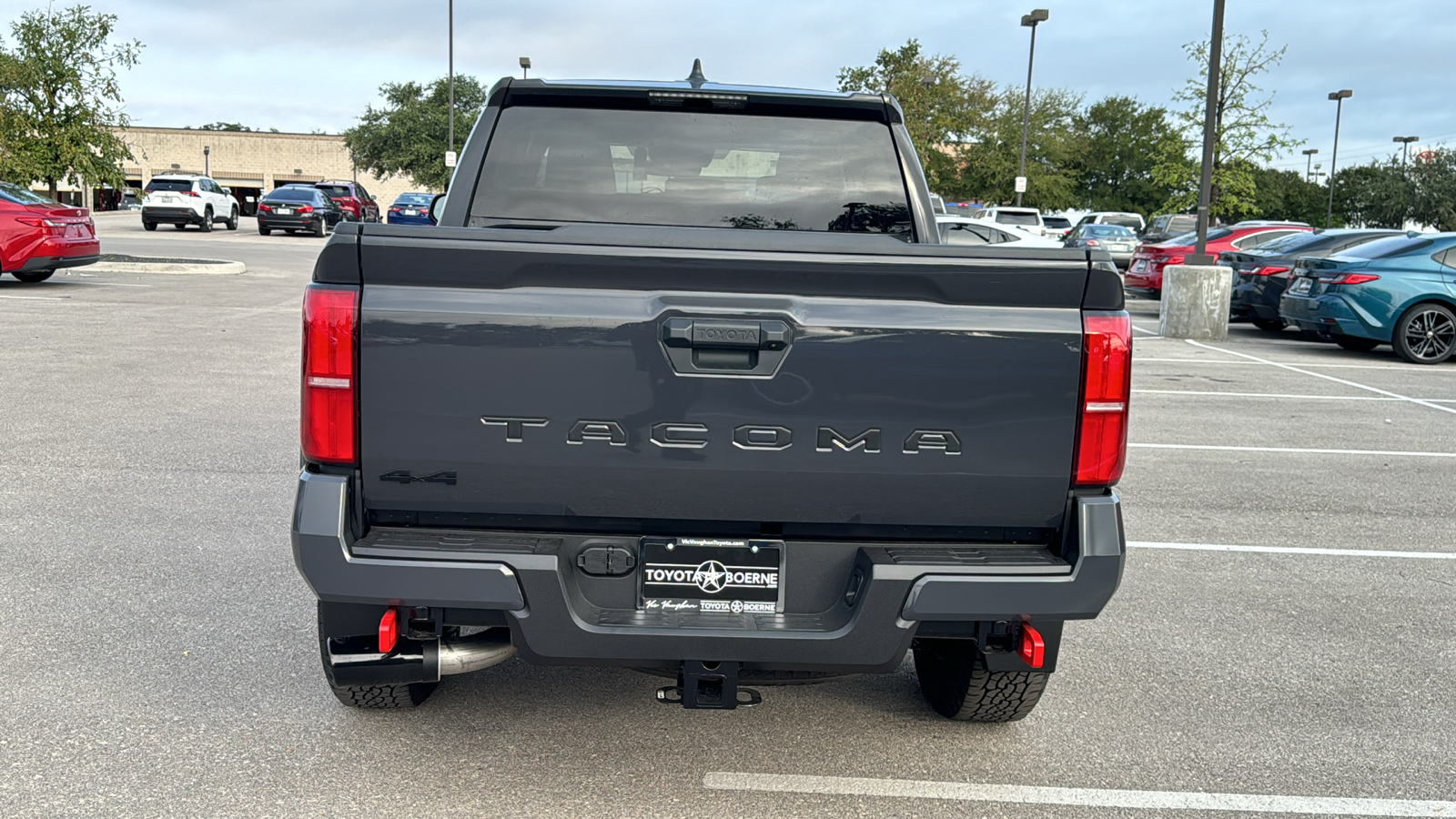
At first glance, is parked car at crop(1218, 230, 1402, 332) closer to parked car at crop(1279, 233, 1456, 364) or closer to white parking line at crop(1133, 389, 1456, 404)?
parked car at crop(1279, 233, 1456, 364)

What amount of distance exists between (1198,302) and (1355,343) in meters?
2.20

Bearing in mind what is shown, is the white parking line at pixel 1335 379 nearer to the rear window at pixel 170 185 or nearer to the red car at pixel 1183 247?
the red car at pixel 1183 247

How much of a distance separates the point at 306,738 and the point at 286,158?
339 ft

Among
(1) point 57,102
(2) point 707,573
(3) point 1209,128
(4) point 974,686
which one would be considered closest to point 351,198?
(1) point 57,102

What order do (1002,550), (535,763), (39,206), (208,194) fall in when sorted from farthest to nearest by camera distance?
(208,194) → (39,206) → (535,763) → (1002,550)

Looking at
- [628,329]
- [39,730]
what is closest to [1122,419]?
[628,329]

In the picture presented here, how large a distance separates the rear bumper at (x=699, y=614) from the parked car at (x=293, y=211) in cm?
3973

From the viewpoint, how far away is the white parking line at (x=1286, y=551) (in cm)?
662

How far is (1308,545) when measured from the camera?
6.79 m

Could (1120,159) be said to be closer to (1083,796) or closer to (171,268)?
(171,268)

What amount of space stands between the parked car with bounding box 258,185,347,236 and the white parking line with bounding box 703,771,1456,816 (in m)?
39.6

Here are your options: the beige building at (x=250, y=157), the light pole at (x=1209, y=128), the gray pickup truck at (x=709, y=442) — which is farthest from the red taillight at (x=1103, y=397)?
the beige building at (x=250, y=157)

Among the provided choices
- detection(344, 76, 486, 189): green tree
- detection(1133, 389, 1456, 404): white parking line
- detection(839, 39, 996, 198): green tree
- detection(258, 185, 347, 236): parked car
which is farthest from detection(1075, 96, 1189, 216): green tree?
detection(1133, 389, 1456, 404): white parking line

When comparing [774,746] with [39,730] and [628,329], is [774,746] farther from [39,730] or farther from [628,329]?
[39,730]
